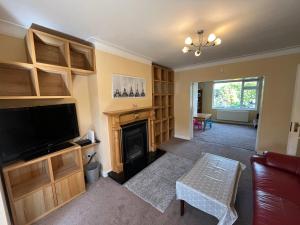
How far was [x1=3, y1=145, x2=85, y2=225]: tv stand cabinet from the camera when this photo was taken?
1554 millimetres

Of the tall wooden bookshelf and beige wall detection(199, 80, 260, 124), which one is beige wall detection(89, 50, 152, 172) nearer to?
the tall wooden bookshelf

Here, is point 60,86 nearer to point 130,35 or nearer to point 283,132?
point 130,35

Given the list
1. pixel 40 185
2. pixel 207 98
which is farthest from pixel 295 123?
pixel 207 98

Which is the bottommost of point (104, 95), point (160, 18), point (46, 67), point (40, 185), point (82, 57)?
point (40, 185)

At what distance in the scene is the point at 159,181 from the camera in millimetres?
2367

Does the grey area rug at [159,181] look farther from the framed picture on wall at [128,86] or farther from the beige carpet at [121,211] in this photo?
the framed picture on wall at [128,86]

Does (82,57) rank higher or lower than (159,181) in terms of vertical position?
higher

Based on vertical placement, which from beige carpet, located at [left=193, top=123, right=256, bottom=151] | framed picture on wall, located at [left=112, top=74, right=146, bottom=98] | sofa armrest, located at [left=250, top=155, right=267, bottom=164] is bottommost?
beige carpet, located at [left=193, top=123, right=256, bottom=151]

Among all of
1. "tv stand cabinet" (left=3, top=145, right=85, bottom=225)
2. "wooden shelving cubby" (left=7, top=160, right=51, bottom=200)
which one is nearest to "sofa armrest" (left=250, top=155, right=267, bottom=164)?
"tv stand cabinet" (left=3, top=145, right=85, bottom=225)

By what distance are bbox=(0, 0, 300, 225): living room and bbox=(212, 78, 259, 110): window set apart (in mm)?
3574

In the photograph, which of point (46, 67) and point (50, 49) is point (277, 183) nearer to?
point (46, 67)

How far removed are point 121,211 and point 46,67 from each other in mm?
2162

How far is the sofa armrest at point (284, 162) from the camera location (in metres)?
1.73

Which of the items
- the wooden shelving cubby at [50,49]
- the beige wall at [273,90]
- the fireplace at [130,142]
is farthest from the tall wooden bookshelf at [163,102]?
the wooden shelving cubby at [50,49]
